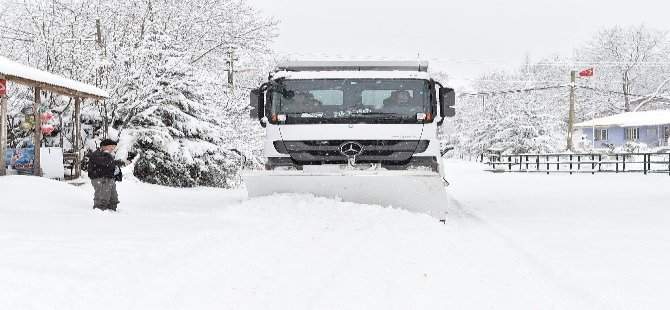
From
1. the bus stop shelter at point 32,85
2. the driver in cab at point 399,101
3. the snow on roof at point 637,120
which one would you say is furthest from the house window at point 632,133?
the driver in cab at point 399,101

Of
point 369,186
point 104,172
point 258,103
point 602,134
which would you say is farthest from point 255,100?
point 602,134

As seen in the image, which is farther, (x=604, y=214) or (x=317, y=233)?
(x=604, y=214)

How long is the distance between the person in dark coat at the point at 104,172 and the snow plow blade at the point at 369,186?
2860mm

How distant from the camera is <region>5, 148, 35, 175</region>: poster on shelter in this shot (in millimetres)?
17938

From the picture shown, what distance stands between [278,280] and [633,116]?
201ft

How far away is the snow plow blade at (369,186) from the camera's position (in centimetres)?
968

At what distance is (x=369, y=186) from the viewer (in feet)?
32.3

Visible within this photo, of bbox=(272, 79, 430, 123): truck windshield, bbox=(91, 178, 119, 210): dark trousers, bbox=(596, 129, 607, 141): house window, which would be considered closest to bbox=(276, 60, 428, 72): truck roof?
bbox=(272, 79, 430, 123): truck windshield

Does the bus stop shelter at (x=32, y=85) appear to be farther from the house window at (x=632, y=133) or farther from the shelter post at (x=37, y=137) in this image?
the house window at (x=632, y=133)

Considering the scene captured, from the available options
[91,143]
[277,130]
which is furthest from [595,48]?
[277,130]

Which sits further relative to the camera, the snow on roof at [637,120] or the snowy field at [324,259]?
the snow on roof at [637,120]

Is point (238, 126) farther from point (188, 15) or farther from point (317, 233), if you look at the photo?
point (317, 233)

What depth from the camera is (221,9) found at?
29156 millimetres

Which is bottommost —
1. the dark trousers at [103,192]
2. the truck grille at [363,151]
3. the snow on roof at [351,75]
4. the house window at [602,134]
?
the dark trousers at [103,192]
